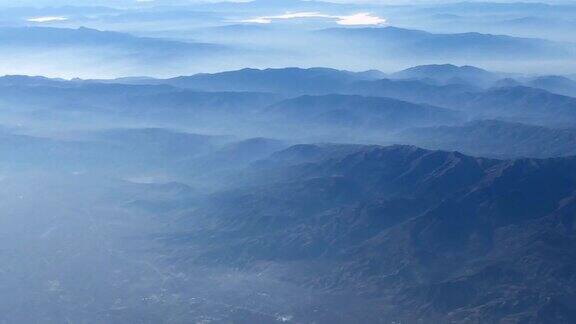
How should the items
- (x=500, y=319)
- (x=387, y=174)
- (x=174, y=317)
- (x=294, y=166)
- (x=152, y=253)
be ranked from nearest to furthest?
(x=500, y=319) < (x=174, y=317) < (x=152, y=253) < (x=387, y=174) < (x=294, y=166)

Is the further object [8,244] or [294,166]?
[294,166]

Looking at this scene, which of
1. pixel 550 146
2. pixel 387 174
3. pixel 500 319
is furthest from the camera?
pixel 550 146

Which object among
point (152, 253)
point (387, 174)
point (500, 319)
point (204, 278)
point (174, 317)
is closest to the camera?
point (500, 319)

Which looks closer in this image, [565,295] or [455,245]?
[565,295]

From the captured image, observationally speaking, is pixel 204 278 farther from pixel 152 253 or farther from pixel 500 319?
pixel 500 319

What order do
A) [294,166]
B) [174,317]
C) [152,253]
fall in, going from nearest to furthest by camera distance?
[174,317] < [152,253] < [294,166]

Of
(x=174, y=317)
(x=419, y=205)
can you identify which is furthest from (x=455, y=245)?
(x=174, y=317)

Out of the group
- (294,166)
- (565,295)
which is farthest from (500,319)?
(294,166)

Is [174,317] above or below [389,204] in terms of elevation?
below

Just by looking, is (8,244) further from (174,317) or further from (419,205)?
(419,205)
